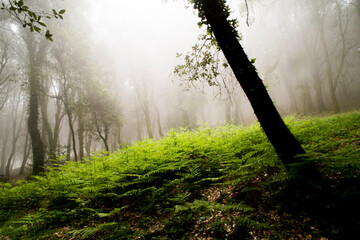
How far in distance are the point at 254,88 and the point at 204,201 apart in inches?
84.4

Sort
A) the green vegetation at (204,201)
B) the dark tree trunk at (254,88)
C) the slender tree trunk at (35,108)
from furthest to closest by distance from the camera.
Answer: the slender tree trunk at (35,108) → the dark tree trunk at (254,88) → the green vegetation at (204,201)

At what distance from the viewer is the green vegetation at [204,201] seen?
2.07 meters

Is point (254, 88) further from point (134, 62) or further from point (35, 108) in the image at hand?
point (134, 62)

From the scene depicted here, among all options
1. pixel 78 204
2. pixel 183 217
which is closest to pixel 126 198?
pixel 78 204

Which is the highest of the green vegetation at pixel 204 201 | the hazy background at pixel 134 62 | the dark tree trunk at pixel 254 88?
the hazy background at pixel 134 62

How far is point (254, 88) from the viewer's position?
258cm

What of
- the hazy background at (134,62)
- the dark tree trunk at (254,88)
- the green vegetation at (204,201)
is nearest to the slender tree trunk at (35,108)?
the hazy background at (134,62)

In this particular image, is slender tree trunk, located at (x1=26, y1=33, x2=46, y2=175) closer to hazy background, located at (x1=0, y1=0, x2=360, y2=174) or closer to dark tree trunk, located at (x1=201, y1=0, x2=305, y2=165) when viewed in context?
hazy background, located at (x1=0, y1=0, x2=360, y2=174)

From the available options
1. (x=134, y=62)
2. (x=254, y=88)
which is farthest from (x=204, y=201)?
(x=134, y=62)

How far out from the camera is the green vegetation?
2.07 metres

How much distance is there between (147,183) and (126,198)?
2.08 ft

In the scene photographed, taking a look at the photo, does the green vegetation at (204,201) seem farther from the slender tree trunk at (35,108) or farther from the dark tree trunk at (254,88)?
the slender tree trunk at (35,108)

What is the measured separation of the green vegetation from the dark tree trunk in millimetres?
300

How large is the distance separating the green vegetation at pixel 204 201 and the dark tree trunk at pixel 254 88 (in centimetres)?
30
